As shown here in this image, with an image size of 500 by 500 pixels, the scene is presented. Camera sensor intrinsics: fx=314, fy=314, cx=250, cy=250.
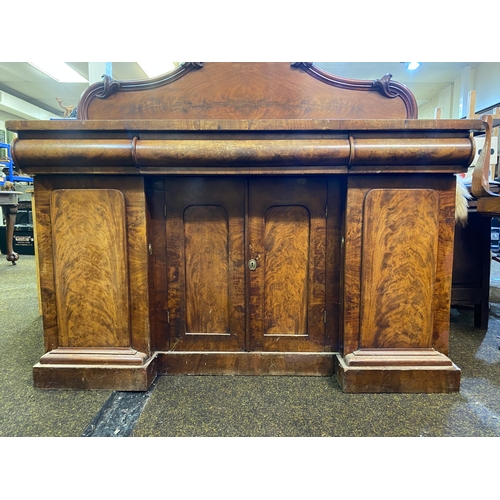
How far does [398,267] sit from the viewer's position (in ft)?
3.81

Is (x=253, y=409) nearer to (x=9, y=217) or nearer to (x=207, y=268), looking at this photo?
(x=207, y=268)

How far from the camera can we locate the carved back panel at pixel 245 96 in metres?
1.20

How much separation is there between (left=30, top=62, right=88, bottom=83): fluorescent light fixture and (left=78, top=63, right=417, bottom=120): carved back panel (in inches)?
221

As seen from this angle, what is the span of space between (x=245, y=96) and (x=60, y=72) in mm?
6373

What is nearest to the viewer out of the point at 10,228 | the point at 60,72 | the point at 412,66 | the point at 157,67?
the point at 10,228

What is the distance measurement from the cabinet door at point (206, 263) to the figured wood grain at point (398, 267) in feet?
1.60

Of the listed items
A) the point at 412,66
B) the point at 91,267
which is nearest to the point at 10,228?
the point at 91,267

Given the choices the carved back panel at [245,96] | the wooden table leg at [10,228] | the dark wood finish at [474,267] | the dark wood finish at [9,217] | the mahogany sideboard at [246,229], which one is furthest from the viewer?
the wooden table leg at [10,228]

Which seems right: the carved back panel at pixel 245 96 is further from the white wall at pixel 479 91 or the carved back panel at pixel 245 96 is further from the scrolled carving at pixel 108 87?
the white wall at pixel 479 91

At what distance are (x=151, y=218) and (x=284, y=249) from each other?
541mm

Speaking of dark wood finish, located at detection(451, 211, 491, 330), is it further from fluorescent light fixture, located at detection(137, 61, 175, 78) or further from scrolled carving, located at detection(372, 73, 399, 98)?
fluorescent light fixture, located at detection(137, 61, 175, 78)

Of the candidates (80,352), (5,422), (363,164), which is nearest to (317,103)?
(363,164)

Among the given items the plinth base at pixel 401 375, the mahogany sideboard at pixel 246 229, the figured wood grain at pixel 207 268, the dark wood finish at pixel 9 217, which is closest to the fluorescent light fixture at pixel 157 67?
the dark wood finish at pixel 9 217

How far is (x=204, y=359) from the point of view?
129 centimetres
